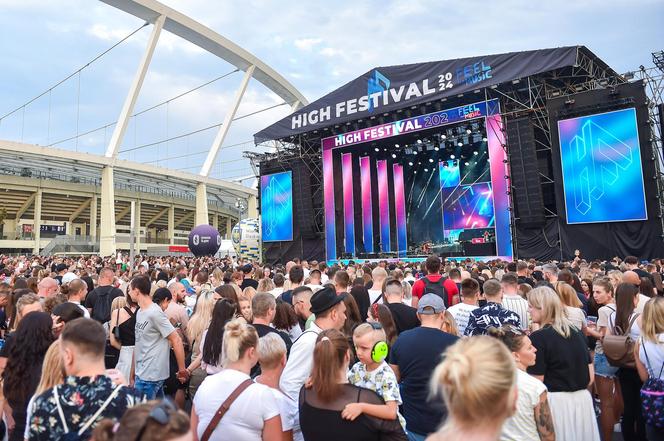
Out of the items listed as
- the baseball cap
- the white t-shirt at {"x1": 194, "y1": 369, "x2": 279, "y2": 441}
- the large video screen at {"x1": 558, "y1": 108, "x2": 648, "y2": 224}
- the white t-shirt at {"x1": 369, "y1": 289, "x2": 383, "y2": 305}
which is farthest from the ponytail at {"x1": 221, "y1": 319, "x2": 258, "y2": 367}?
the large video screen at {"x1": 558, "y1": 108, "x2": 648, "y2": 224}

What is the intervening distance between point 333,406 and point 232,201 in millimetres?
55687

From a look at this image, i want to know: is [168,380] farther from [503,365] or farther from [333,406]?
[503,365]

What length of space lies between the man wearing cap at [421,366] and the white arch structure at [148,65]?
30321 mm

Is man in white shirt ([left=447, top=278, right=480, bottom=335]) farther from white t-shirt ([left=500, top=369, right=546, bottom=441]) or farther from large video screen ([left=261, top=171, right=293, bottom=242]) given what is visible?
large video screen ([left=261, top=171, right=293, bottom=242])

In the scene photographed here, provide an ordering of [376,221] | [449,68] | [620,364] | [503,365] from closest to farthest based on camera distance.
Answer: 1. [503,365]
2. [620,364]
3. [449,68]
4. [376,221]

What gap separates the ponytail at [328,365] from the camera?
7.15 feet

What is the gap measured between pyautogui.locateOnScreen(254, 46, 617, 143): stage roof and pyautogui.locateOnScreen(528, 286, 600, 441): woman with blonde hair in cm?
1471

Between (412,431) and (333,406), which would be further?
(412,431)

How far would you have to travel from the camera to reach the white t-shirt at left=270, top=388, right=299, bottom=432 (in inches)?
93.0

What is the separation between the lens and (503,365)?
54.9 inches

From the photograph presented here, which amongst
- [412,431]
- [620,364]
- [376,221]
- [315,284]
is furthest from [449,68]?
[412,431]

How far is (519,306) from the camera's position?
4.73m

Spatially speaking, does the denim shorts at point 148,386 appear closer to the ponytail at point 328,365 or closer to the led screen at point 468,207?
the ponytail at point 328,365

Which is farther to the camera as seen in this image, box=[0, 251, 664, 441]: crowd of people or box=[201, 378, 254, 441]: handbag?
box=[201, 378, 254, 441]: handbag
